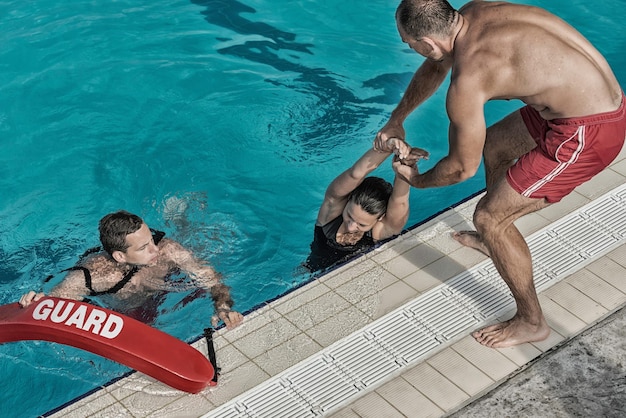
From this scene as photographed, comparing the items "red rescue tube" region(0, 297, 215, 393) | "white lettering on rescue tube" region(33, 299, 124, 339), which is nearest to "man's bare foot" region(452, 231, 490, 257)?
"red rescue tube" region(0, 297, 215, 393)

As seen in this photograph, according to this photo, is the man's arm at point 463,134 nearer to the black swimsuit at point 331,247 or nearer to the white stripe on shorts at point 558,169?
the white stripe on shorts at point 558,169

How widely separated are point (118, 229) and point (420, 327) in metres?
1.89

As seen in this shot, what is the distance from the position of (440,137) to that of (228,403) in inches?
178

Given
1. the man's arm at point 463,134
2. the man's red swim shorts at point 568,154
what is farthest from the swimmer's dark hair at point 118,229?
the man's red swim shorts at point 568,154

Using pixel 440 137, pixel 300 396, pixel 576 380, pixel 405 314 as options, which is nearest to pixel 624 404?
pixel 576 380

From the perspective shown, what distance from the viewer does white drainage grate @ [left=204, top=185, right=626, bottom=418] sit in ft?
14.1

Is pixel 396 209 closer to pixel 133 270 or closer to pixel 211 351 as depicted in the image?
pixel 211 351

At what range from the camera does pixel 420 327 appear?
4801mm

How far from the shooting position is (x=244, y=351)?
4.62 meters

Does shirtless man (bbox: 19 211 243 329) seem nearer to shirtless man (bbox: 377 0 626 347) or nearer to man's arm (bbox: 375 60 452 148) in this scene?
man's arm (bbox: 375 60 452 148)

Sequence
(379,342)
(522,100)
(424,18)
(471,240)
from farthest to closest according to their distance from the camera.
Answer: (471,240)
(379,342)
(522,100)
(424,18)

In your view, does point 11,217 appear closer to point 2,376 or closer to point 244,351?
point 2,376

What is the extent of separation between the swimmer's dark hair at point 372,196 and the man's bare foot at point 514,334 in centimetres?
106

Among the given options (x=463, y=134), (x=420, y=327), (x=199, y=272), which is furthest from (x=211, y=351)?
(x=463, y=134)
